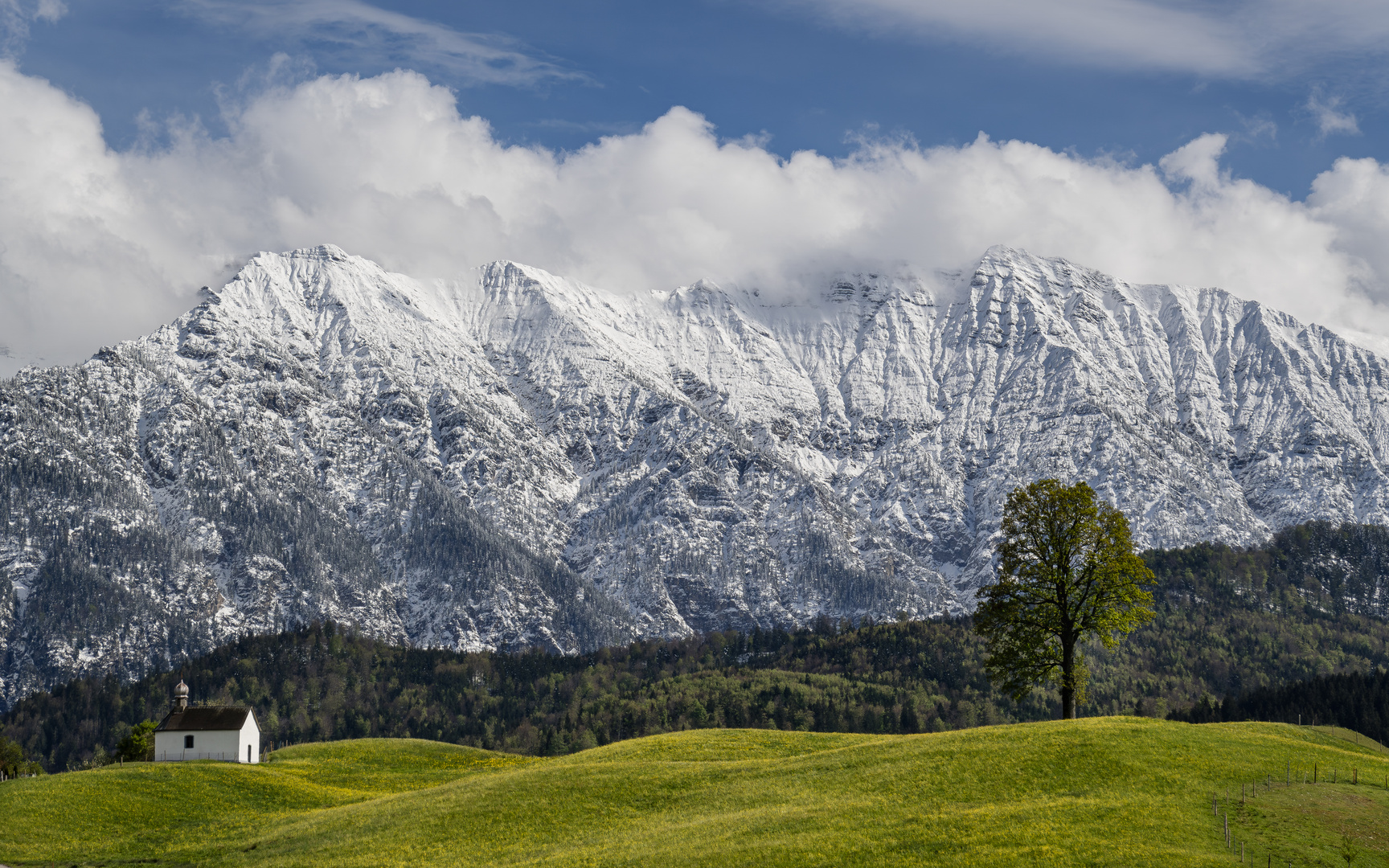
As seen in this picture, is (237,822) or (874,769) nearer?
(874,769)

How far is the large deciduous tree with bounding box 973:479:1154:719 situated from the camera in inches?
3371

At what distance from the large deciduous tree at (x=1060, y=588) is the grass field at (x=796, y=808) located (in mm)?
10383

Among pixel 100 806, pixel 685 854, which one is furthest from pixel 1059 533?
pixel 100 806

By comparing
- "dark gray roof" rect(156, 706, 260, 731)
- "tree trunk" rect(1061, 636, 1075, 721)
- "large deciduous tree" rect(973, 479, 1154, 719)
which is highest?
"large deciduous tree" rect(973, 479, 1154, 719)

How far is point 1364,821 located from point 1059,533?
36644mm

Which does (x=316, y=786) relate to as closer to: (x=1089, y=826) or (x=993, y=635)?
(x=993, y=635)

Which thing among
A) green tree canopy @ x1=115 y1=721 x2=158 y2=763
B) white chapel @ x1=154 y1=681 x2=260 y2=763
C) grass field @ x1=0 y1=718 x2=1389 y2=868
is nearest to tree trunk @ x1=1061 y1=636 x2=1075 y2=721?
grass field @ x1=0 y1=718 x2=1389 y2=868

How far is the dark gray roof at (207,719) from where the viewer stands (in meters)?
120

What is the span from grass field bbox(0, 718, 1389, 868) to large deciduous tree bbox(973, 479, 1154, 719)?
1038 cm

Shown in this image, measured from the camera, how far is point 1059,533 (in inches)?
3406

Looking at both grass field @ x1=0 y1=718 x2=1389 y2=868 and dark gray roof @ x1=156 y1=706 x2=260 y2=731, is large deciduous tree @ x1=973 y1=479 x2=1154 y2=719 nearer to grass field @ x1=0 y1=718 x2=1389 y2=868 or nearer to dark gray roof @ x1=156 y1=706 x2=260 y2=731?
grass field @ x1=0 y1=718 x2=1389 y2=868

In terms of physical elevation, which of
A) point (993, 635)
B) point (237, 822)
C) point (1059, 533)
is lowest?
point (237, 822)

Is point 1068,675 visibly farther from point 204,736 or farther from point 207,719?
point 207,719

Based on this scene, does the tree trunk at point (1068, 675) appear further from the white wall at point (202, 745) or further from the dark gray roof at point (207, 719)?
the dark gray roof at point (207, 719)
